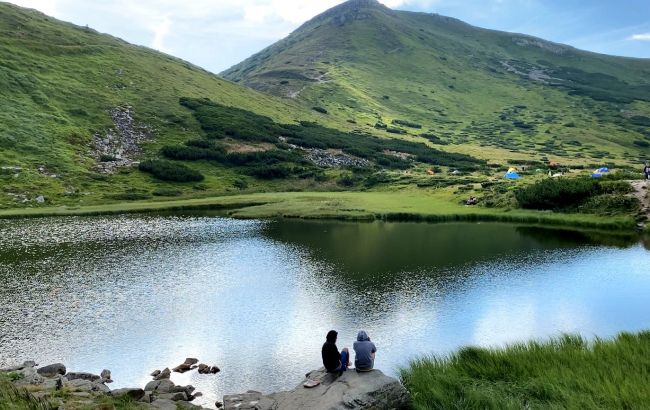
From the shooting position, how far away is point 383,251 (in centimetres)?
6216

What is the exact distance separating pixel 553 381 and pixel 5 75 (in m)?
188

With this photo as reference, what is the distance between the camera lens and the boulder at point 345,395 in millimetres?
20766

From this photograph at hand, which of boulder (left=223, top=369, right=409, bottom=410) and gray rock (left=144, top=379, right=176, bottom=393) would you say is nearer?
boulder (left=223, top=369, right=409, bottom=410)

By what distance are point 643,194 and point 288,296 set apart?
6488 cm

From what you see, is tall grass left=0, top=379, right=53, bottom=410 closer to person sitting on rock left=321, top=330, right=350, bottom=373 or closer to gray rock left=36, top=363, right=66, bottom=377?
gray rock left=36, top=363, right=66, bottom=377

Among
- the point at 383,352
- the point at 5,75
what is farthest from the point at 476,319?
the point at 5,75

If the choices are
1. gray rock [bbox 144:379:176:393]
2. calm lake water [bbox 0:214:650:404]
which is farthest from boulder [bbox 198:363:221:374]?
gray rock [bbox 144:379:176:393]

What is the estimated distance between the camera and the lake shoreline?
264 feet

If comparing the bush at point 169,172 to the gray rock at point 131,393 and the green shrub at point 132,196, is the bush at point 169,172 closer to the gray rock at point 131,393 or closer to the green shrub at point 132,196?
the green shrub at point 132,196

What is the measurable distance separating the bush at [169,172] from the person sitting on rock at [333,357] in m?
124

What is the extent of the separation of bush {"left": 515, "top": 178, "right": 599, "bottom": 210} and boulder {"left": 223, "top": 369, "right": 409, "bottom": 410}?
74058 mm

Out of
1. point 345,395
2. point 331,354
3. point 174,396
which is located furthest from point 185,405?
point 345,395

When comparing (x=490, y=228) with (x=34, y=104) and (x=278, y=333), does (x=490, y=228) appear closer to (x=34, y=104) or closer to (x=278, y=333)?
(x=278, y=333)

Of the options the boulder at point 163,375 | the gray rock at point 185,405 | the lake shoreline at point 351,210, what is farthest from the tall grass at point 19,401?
the lake shoreline at point 351,210
